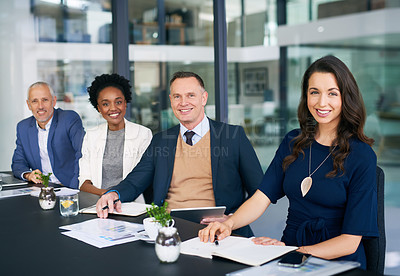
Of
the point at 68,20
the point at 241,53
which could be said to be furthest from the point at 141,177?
the point at 68,20

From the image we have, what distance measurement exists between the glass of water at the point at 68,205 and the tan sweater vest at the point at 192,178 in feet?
2.63

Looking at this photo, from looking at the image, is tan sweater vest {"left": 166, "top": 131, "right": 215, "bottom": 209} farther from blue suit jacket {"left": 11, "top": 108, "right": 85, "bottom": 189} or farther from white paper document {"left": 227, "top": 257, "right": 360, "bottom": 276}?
white paper document {"left": 227, "top": 257, "right": 360, "bottom": 276}

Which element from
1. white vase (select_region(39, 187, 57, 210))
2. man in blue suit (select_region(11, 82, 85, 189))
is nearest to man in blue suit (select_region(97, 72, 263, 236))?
white vase (select_region(39, 187, 57, 210))

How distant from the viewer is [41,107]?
4.00m

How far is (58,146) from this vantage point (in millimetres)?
3984

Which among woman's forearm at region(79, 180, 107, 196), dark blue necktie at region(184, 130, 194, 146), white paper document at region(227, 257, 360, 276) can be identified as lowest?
woman's forearm at region(79, 180, 107, 196)

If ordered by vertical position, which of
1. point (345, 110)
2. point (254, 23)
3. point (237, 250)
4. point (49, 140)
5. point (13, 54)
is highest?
point (254, 23)

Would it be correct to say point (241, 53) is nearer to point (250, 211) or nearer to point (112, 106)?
point (112, 106)

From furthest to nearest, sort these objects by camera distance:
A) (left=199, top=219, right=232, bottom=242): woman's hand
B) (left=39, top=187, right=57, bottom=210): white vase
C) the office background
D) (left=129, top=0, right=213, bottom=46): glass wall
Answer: (left=129, top=0, right=213, bottom=46): glass wall
the office background
(left=39, top=187, right=57, bottom=210): white vase
(left=199, top=219, right=232, bottom=242): woman's hand

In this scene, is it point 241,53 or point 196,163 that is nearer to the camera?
point 196,163

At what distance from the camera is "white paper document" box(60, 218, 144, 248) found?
1.78m

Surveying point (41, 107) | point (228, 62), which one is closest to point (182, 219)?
point (41, 107)

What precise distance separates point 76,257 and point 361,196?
115cm

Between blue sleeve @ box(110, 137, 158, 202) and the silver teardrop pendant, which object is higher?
the silver teardrop pendant
